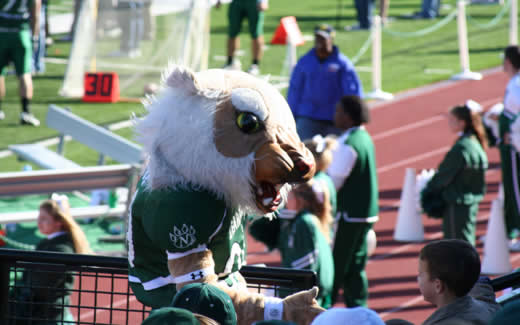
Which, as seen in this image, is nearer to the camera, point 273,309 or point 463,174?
point 273,309

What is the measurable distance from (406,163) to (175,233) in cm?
833

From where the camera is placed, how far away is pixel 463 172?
7477 mm

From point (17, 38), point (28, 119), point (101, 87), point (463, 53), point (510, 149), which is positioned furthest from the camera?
point (463, 53)

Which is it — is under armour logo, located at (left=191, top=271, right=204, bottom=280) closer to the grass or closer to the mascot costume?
the mascot costume

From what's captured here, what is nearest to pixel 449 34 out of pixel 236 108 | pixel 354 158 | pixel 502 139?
pixel 502 139

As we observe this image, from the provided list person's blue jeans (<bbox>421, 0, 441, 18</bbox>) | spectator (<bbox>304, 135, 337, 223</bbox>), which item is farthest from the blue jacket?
person's blue jeans (<bbox>421, 0, 441, 18</bbox>)

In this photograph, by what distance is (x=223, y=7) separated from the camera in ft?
67.6

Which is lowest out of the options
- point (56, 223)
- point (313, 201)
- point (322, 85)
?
point (56, 223)

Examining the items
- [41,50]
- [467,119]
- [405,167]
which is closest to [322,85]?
[467,119]

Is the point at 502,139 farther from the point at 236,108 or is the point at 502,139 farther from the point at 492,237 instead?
the point at 236,108

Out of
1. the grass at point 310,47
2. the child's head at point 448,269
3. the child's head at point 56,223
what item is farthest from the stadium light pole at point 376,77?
the child's head at point 448,269

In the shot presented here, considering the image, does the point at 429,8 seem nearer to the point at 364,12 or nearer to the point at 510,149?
the point at 364,12

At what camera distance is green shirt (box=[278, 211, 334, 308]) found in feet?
18.7

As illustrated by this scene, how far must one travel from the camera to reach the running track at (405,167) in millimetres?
7488
